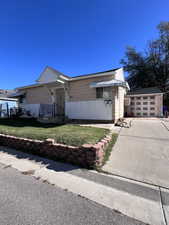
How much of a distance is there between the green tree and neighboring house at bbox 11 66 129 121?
53.1ft

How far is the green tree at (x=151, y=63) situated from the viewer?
22.3 m

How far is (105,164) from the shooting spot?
3.38 m

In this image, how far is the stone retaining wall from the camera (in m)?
3.24

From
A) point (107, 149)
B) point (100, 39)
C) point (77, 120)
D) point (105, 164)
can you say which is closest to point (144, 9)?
point (100, 39)

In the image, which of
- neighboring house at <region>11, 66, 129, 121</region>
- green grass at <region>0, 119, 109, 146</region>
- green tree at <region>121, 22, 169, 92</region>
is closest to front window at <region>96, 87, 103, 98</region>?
neighboring house at <region>11, 66, 129, 121</region>

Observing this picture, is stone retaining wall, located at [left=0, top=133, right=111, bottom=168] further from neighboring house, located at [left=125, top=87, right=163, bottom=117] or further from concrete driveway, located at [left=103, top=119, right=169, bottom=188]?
neighboring house, located at [left=125, top=87, right=163, bottom=117]

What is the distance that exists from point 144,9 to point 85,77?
267 inches

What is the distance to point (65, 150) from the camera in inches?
145

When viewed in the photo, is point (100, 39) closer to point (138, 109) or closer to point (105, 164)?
point (138, 109)

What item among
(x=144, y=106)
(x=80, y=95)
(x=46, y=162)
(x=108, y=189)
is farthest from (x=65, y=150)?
(x=144, y=106)

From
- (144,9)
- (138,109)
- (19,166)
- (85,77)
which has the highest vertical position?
(144,9)

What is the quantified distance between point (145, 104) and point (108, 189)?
11.9 metres

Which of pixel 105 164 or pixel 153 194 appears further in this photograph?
pixel 105 164

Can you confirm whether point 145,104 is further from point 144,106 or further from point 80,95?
point 80,95
